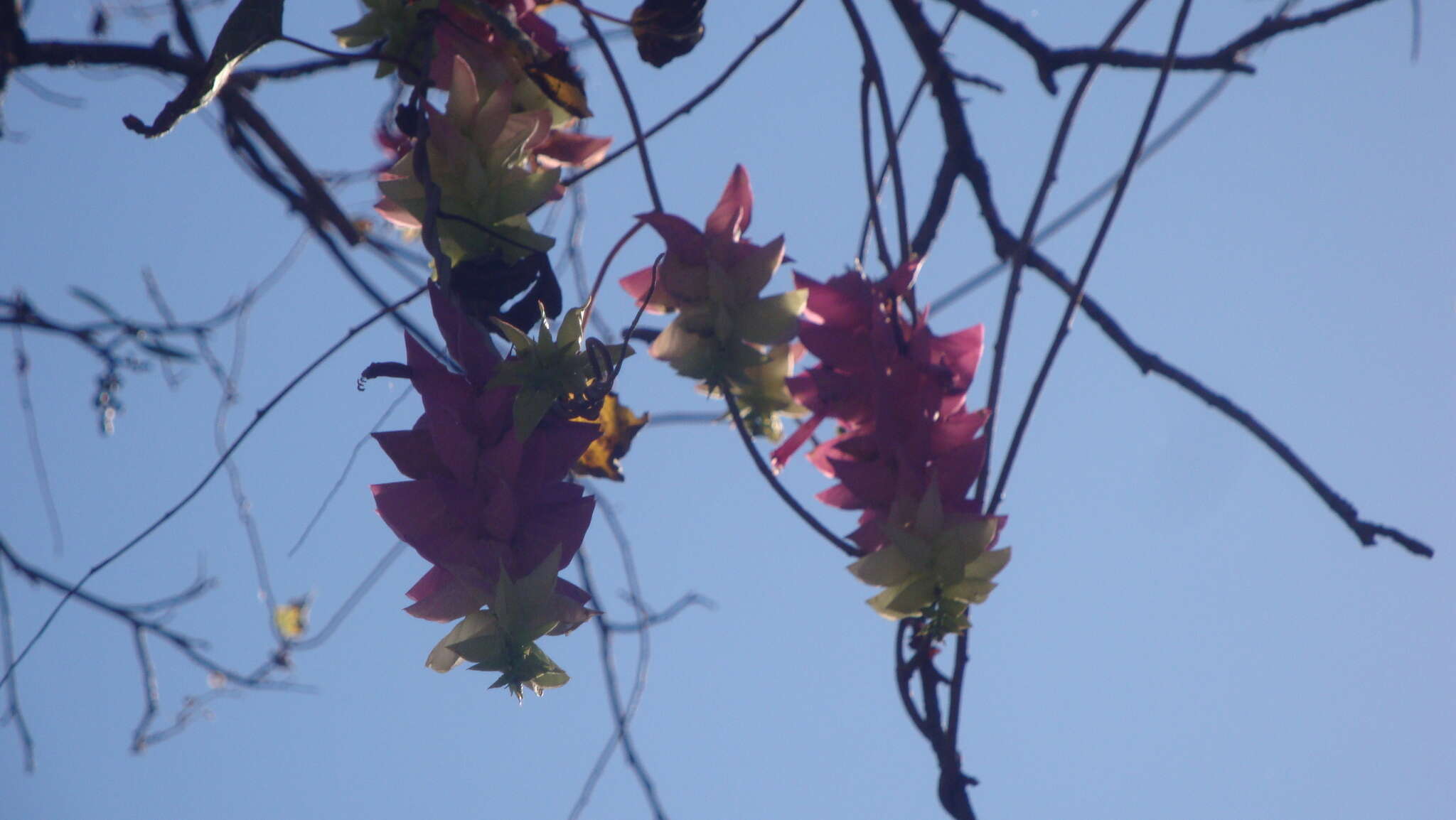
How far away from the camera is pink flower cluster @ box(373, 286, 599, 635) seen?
54 cm

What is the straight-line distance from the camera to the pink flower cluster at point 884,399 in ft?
2.03

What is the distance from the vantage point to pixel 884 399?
0.62 meters

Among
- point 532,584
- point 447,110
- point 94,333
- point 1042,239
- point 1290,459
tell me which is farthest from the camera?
point 94,333

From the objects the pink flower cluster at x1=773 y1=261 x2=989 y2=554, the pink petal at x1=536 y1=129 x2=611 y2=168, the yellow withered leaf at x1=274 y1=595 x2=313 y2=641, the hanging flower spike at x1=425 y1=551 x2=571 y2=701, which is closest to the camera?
the hanging flower spike at x1=425 y1=551 x2=571 y2=701

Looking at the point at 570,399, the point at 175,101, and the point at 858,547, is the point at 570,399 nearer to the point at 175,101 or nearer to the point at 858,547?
the point at 858,547

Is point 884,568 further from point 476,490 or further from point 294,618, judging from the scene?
point 294,618

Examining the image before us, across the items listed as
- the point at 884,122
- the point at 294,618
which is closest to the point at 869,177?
the point at 884,122

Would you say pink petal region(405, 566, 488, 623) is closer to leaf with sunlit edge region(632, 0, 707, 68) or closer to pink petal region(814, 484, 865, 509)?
pink petal region(814, 484, 865, 509)

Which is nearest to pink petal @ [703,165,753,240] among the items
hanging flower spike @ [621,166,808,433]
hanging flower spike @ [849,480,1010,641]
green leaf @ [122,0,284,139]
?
hanging flower spike @ [621,166,808,433]

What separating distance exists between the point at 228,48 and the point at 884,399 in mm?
479

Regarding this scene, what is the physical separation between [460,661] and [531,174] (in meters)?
0.30

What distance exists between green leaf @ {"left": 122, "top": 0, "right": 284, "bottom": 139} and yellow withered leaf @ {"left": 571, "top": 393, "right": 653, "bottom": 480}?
1.16ft

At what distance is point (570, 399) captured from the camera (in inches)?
22.2

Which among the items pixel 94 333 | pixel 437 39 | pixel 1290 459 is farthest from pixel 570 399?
pixel 94 333
